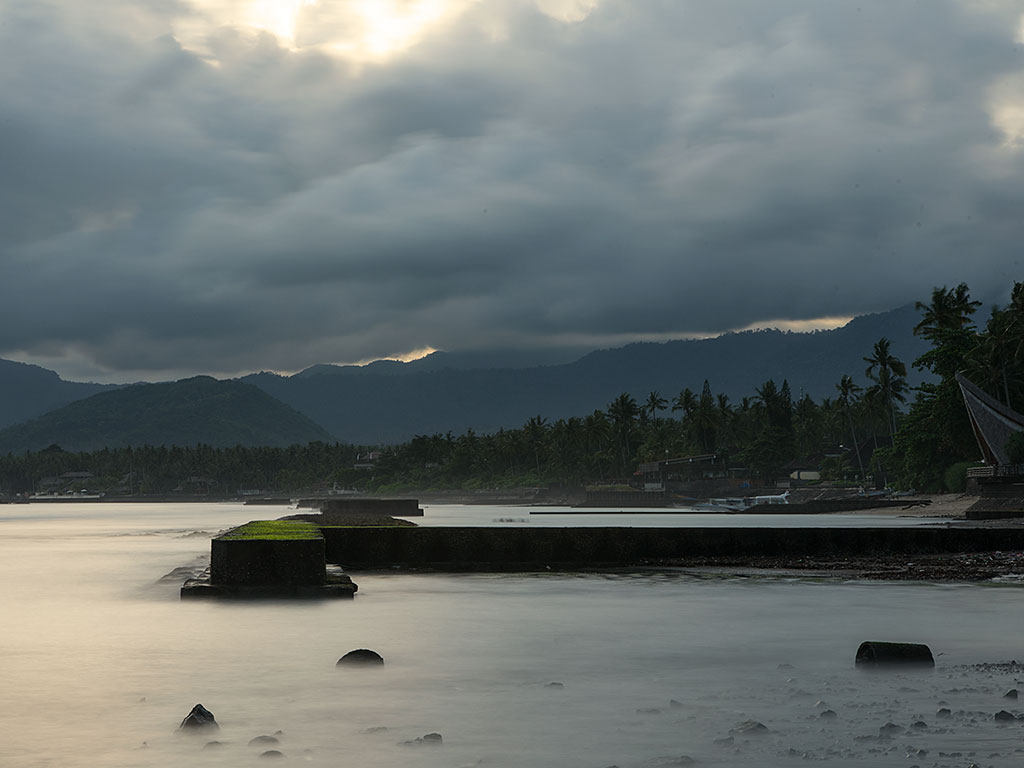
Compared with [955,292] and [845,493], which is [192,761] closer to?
[955,292]

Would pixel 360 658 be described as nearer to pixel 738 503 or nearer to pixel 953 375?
pixel 953 375

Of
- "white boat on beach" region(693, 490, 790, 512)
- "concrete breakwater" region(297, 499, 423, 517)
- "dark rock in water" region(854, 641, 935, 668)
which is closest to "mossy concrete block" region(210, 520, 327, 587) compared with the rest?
"dark rock in water" region(854, 641, 935, 668)

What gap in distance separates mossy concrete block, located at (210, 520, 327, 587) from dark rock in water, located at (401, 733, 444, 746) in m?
12.6

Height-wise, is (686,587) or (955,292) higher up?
(955,292)

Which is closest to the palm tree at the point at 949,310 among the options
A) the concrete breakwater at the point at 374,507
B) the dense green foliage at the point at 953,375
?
the dense green foliage at the point at 953,375

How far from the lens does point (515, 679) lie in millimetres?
13047

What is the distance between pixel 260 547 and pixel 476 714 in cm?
1232

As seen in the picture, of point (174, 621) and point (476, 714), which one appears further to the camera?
point (174, 621)

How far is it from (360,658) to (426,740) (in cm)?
424

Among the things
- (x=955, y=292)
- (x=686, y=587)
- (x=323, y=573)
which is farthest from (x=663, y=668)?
(x=955, y=292)

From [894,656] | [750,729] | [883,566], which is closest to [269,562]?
[894,656]

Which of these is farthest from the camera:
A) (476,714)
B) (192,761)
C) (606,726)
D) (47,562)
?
(47,562)

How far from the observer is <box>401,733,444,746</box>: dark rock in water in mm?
9461

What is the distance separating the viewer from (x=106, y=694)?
11.7 m
